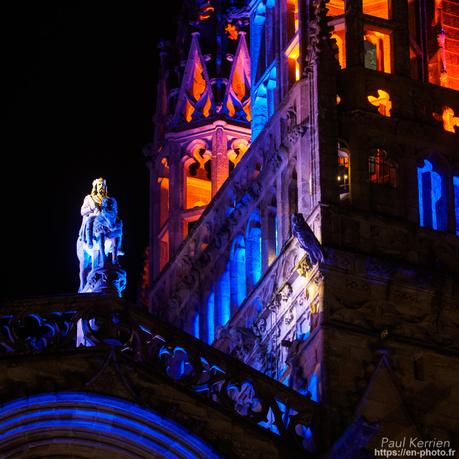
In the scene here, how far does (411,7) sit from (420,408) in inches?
448

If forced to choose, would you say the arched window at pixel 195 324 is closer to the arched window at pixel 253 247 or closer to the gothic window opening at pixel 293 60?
the arched window at pixel 253 247

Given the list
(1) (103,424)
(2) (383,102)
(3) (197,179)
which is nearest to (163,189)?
(3) (197,179)

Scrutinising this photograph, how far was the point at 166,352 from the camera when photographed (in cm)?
3906

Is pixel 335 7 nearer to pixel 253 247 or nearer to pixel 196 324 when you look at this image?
pixel 253 247

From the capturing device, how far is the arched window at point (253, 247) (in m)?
48.2

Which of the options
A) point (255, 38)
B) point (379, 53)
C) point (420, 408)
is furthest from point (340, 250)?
point (255, 38)

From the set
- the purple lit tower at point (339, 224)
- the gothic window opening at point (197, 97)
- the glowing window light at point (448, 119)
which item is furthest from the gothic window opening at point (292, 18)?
the gothic window opening at point (197, 97)

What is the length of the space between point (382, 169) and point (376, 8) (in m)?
4.99

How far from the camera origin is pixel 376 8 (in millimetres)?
49125

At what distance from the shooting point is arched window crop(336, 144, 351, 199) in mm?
44844

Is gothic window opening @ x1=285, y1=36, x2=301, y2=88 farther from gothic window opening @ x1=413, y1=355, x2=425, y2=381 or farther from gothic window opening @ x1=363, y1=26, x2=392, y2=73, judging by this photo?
gothic window opening @ x1=413, y1=355, x2=425, y2=381

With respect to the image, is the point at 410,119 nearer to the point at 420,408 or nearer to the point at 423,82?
the point at 423,82

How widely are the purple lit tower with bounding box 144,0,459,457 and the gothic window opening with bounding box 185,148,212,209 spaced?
15.3 inches

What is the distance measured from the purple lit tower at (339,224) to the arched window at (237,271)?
1.7 inches
